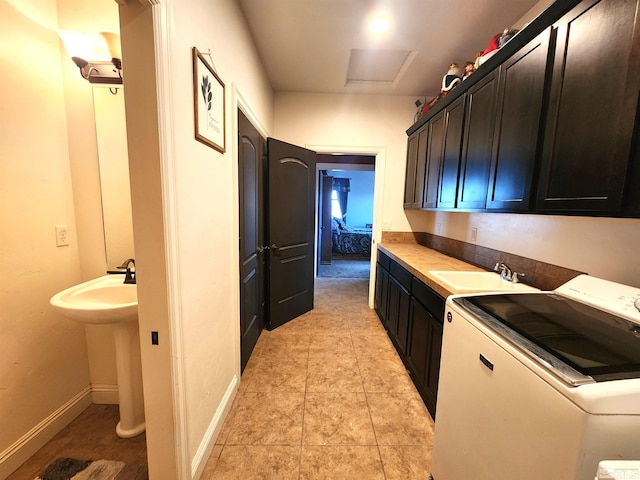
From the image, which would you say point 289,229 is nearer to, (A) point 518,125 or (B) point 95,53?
(B) point 95,53

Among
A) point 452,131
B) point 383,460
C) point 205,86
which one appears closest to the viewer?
point 205,86

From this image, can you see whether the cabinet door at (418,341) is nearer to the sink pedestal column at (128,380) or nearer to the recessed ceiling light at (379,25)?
the sink pedestal column at (128,380)

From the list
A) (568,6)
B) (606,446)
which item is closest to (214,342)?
(606,446)

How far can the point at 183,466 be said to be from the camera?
3.73 ft

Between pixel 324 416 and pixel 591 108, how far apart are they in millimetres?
2064

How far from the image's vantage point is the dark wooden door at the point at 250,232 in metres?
1.98

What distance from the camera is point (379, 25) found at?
194 centimetres

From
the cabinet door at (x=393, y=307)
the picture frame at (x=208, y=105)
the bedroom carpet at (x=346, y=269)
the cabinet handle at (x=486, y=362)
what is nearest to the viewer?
the cabinet handle at (x=486, y=362)

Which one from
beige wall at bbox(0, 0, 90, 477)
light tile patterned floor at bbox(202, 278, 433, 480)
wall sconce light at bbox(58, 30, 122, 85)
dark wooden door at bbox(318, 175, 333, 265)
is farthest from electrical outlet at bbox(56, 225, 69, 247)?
dark wooden door at bbox(318, 175, 333, 265)

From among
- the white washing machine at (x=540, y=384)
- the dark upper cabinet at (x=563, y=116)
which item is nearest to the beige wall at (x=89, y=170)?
the white washing machine at (x=540, y=384)

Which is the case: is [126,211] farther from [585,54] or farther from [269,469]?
[585,54]

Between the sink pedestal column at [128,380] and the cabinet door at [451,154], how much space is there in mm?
2390

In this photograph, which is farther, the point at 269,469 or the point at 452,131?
the point at 452,131

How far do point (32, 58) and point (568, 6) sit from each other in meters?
2.53
